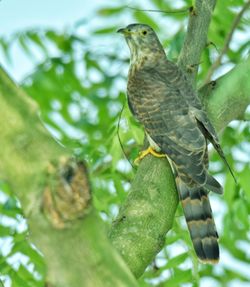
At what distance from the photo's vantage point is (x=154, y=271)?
4.52 meters

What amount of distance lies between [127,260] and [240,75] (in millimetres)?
1305

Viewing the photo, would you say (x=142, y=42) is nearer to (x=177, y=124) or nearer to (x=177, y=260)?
(x=177, y=124)

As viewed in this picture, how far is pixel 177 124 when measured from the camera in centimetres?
478

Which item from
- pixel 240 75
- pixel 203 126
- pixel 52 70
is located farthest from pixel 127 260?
pixel 52 70

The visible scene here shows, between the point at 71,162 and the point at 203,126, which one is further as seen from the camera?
the point at 203,126

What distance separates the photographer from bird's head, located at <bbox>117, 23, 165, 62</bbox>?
578 centimetres

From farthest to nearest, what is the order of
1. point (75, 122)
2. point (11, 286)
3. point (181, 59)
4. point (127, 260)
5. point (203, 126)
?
point (75, 122) → point (203, 126) → point (181, 59) → point (11, 286) → point (127, 260)

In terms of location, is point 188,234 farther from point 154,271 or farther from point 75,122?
point 75,122

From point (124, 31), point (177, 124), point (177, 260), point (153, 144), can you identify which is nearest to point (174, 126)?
point (177, 124)

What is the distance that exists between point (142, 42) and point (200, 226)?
89.6 inches

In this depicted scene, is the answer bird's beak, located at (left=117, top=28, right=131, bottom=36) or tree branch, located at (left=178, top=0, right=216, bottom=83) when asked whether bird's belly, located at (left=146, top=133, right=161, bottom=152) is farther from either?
bird's beak, located at (left=117, top=28, right=131, bottom=36)

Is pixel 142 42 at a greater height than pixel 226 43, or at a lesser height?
lesser

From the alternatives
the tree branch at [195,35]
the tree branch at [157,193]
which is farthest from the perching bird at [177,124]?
the tree branch at [195,35]

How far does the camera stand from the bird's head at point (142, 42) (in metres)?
5.78
